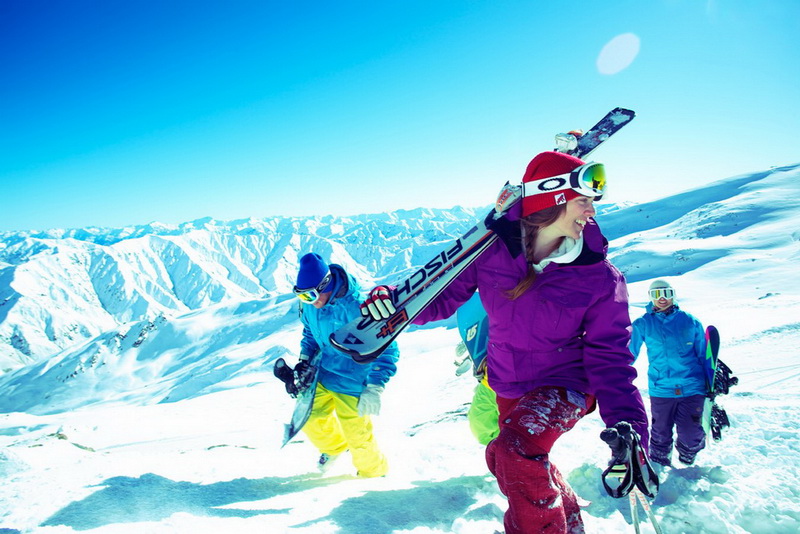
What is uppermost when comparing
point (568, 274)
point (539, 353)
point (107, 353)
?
point (568, 274)

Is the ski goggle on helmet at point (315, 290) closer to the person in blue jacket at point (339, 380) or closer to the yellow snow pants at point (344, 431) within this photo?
the person in blue jacket at point (339, 380)

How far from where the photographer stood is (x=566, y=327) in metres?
2.50

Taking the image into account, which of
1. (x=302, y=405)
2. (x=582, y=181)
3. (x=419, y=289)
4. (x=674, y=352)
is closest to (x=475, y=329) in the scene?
(x=419, y=289)

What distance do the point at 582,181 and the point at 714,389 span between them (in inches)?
146

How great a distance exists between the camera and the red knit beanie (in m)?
2.56

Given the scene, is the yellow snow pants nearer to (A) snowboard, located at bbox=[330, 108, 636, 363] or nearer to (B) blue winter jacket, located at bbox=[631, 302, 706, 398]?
(A) snowboard, located at bbox=[330, 108, 636, 363]

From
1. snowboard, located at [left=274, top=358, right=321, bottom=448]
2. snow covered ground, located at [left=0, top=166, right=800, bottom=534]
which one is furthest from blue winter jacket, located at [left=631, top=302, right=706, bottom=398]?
snowboard, located at [left=274, top=358, right=321, bottom=448]

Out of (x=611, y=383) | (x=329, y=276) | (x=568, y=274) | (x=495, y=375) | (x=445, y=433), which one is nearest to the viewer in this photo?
(x=611, y=383)

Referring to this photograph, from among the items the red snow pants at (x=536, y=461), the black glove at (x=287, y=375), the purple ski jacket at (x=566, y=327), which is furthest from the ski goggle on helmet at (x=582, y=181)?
the black glove at (x=287, y=375)

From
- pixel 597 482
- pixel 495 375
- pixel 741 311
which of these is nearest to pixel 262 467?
pixel 495 375

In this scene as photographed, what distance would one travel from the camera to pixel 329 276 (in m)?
4.73

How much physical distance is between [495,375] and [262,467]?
135 inches

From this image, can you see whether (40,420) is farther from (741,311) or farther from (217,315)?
(217,315)

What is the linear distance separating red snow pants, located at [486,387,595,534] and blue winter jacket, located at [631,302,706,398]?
9.16ft
